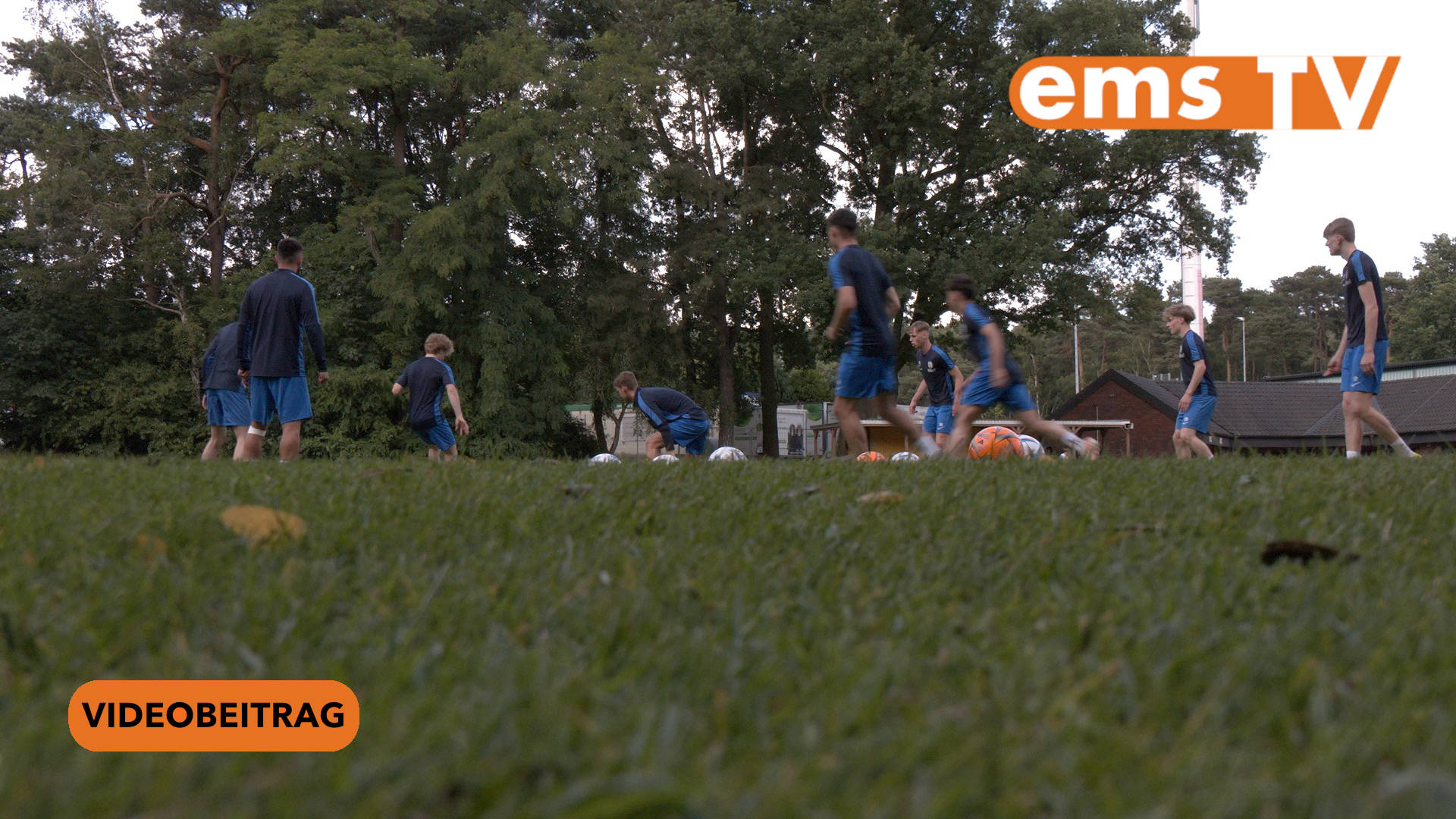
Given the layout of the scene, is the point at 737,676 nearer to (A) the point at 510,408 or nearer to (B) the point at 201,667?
(B) the point at 201,667

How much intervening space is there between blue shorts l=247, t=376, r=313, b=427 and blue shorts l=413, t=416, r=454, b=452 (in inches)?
134

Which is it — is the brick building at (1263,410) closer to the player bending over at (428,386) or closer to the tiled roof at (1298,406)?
the tiled roof at (1298,406)

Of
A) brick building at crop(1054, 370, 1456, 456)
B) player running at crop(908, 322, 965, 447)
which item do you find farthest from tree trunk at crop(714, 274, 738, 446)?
player running at crop(908, 322, 965, 447)

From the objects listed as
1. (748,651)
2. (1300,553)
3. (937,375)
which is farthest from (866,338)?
(748,651)

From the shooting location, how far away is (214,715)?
1.74 metres

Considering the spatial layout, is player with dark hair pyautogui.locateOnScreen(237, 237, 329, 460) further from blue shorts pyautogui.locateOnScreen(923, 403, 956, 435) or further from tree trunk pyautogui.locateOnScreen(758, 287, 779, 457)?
tree trunk pyautogui.locateOnScreen(758, 287, 779, 457)

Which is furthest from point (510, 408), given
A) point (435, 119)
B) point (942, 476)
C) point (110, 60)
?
point (942, 476)

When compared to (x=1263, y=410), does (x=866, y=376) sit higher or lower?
higher

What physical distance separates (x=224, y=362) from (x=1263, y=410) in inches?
1322

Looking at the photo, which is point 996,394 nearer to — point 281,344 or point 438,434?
point 281,344

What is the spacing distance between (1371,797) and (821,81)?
3335 centimetres

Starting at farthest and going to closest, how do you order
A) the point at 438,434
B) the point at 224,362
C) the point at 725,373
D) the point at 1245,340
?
the point at 1245,340, the point at 725,373, the point at 438,434, the point at 224,362

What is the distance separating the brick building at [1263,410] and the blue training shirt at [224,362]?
26.8 meters

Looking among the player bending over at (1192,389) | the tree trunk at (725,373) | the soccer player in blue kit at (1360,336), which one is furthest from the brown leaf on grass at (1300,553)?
the tree trunk at (725,373)
